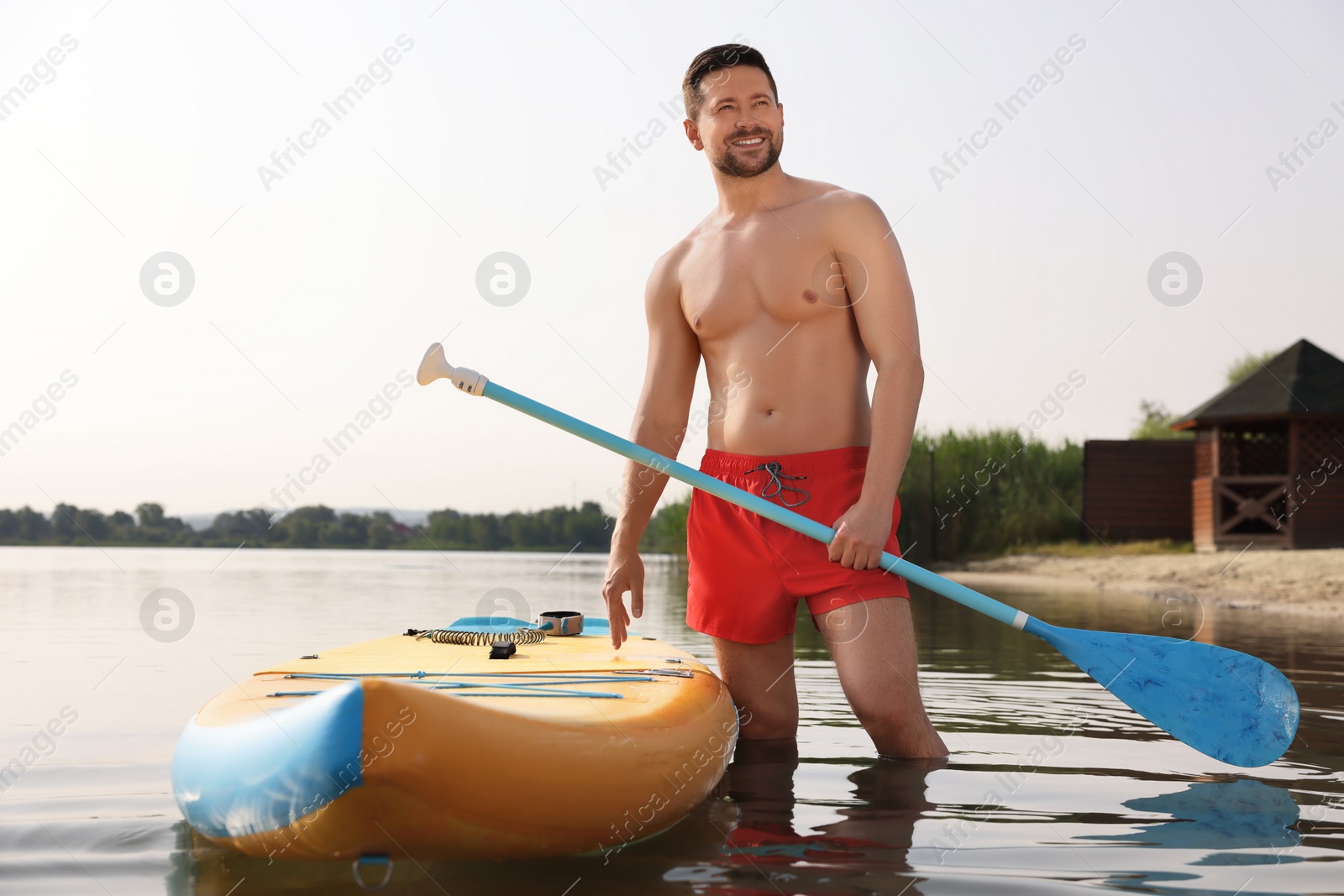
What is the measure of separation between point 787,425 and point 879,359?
1.09 ft

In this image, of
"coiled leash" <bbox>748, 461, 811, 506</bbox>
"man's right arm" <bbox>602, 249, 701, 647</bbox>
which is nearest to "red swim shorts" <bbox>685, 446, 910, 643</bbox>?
"coiled leash" <bbox>748, 461, 811, 506</bbox>

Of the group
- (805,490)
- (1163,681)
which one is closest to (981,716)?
(1163,681)

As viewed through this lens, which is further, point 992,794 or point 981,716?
point 981,716

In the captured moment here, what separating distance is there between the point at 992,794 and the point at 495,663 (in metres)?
1.37

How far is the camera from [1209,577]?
40.6 ft

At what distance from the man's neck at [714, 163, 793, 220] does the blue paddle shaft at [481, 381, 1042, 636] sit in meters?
0.84

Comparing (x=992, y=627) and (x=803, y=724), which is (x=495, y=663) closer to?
(x=803, y=724)

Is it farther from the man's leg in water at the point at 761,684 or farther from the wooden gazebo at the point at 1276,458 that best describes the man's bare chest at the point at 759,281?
the wooden gazebo at the point at 1276,458

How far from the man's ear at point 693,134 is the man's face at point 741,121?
0.16 ft

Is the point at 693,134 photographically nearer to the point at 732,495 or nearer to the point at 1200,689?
the point at 732,495

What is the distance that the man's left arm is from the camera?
2902 millimetres

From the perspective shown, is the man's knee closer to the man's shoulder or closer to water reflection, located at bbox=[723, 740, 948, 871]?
water reflection, located at bbox=[723, 740, 948, 871]

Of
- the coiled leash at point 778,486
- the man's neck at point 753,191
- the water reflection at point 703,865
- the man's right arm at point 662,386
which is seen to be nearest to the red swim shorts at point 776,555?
the coiled leash at point 778,486

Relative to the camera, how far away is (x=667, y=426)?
349 centimetres
